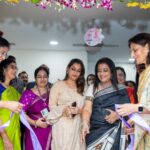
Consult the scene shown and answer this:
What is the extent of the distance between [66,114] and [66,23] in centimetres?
326

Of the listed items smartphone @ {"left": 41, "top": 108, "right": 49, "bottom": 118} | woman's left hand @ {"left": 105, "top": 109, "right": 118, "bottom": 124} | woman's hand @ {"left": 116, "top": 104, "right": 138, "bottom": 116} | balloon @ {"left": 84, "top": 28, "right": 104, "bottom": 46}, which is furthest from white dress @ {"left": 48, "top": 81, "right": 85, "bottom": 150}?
balloon @ {"left": 84, "top": 28, "right": 104, "bottom": 46}

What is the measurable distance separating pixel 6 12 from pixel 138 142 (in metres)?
3.79

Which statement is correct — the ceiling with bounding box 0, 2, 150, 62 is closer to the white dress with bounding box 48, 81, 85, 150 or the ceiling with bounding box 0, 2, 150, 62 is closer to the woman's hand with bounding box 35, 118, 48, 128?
the white dress with bounding box 48, 81, 85, 150

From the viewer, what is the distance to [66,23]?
234 inches

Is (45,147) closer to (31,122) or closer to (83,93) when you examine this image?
(31,122)

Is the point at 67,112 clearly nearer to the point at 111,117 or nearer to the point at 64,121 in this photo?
the point at 64,121

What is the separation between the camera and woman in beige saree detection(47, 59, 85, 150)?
2967mm

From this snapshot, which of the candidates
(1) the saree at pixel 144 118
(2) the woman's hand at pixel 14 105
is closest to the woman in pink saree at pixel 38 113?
(2) the woman's hand at pixel 14 105

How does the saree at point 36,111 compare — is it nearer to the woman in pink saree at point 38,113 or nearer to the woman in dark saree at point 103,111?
the woman in pink saree at point 38,113

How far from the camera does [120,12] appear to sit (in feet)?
16.7

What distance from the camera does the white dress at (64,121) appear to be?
9.74 ft

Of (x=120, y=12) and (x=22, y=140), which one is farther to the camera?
(x=120, y=12)

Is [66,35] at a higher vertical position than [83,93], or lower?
higher

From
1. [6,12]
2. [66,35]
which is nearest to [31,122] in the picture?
[6,12]
